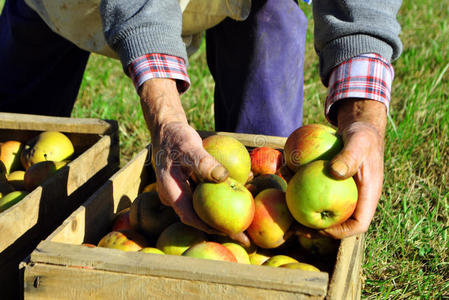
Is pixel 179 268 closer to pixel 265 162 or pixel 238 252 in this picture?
pixel 238 252

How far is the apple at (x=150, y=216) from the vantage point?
1820 mm

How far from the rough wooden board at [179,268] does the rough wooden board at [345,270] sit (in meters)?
0.08

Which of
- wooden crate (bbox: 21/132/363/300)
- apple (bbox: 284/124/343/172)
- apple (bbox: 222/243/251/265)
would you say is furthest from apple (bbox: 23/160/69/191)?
apple (bbox: 284/124/343/172)

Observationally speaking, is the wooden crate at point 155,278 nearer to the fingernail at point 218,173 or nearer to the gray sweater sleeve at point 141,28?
the fingernail at point 218,173

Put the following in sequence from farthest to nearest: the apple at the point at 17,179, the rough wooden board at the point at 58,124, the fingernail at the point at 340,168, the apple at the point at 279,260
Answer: the rough wooden board at the point at 58,124 < the apple at the point at 17,179 < the apple at the point at 279,260 < the fingernail at the point at 340,168

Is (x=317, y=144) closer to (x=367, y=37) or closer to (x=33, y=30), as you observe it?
(x=367, y=37)

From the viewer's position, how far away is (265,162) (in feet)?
6.95

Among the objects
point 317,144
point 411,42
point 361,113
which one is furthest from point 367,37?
point 411,42

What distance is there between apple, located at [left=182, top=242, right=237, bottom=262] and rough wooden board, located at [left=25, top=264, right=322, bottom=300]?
0.61 ft

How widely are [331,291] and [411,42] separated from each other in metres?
4.16

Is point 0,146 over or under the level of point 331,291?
under

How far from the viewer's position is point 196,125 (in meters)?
3.76

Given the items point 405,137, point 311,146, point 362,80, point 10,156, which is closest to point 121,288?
point 311,146

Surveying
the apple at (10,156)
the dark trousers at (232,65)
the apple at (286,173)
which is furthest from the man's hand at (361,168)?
the apple at (10,156)
